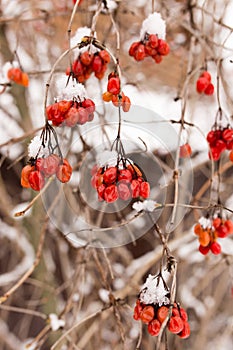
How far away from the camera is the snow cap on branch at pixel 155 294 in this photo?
733 millimetres

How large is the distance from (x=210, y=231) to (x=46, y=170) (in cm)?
43

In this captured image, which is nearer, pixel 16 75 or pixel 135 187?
pixel 135 187

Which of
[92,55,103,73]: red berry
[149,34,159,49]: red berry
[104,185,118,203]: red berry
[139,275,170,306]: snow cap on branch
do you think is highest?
[149,34,159,49]: red berry

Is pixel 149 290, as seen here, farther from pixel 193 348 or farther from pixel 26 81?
pixel 193 348

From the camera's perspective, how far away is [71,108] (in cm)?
75

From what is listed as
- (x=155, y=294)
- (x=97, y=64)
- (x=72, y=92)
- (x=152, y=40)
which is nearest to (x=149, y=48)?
(x=152, y=40)

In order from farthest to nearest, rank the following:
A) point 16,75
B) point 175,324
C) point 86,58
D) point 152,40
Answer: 1. point 16,75
2. point 152,40
3. point 86,58
4. point 175,324

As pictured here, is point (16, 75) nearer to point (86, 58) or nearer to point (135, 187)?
point (86, 58)

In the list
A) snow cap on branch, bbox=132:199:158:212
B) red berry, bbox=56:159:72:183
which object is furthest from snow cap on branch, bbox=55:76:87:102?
snow cap on branch, bbox=132:199:158:212

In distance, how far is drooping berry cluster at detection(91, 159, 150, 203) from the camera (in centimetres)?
74

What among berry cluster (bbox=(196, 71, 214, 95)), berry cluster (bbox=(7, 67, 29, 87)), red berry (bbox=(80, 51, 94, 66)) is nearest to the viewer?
red berry (bbox=(80, 51, 94, 66))

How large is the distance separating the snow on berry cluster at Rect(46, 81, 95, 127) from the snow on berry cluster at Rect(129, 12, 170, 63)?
28 centimetres

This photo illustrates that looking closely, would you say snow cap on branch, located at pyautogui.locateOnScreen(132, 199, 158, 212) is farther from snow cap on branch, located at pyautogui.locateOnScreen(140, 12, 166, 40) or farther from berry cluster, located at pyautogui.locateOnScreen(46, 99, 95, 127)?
snow cap on branch, located at pyautogui.locateOnScreen(140, 12, 166, 40)

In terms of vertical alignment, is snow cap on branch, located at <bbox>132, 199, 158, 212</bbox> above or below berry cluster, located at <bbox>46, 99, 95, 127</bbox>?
below
